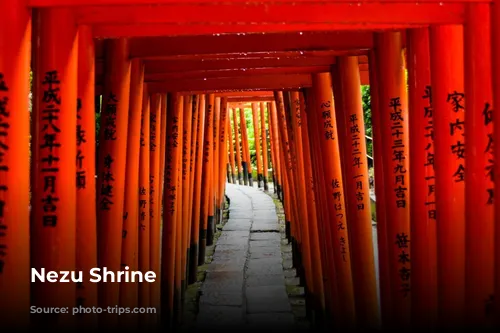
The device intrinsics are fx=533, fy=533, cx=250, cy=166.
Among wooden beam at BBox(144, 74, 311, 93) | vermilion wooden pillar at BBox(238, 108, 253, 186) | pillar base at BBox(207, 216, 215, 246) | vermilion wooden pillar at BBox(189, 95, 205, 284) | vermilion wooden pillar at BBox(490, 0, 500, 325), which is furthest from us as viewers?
vermilion wooden pillar at BBox(238, 108, 253, 186)

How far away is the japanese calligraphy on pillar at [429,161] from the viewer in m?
3.35

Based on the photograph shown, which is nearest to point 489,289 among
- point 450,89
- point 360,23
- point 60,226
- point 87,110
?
point 450,89

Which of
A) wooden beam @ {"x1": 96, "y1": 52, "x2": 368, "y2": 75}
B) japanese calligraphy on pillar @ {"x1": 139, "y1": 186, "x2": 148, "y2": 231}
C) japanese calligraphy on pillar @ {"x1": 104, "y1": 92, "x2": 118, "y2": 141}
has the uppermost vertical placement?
wooden beam @ {"x1": 96, "y1": 52, "x2": 368, "y2": 75}

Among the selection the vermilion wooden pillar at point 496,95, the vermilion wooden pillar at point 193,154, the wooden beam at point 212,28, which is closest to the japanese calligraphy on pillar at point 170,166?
the vermilion wooden pillar at point 193,154

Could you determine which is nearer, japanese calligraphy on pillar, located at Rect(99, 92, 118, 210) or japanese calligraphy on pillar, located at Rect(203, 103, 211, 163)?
japanese calligraphy on pillar, located at Rect(99, 92, 118, 210)

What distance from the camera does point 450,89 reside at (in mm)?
3105

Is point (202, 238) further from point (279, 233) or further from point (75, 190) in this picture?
point (75, 190)

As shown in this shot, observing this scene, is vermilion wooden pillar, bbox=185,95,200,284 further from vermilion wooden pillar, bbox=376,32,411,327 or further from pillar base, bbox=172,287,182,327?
vermilion wooden pillar, bbox=376,32,411,327

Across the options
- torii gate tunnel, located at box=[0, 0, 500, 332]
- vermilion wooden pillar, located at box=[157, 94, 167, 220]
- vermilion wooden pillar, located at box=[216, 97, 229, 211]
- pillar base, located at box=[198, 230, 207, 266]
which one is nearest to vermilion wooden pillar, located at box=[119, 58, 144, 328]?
torii gate tunnel, located at box=[0, 0, 500, 332]

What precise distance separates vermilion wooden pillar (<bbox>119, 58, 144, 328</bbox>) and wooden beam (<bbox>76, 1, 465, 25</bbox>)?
1395 millimetres

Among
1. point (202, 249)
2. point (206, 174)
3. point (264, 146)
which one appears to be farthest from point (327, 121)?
point (264, 146)

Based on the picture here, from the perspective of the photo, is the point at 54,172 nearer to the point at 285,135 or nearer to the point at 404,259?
the point at 404,259

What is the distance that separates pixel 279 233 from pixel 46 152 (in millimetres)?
9749

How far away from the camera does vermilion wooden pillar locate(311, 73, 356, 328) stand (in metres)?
5.29
